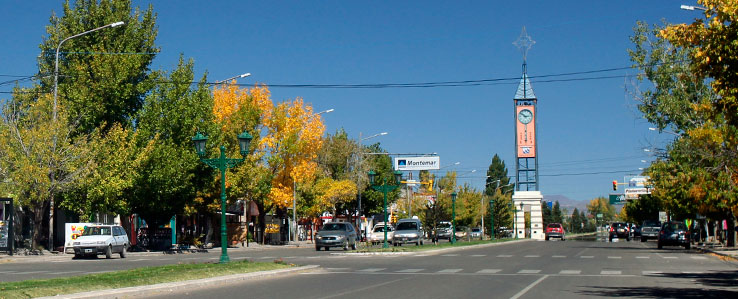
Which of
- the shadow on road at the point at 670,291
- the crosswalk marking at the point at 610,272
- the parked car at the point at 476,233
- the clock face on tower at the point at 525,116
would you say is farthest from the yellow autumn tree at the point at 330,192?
the shadow on road at the point at 670,291

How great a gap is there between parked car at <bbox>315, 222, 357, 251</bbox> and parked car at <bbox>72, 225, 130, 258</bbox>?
42.7 ft

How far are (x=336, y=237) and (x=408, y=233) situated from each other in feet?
32.6

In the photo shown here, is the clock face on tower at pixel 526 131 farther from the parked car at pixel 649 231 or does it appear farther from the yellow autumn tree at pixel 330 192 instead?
the yellow autumn tree at pixel 330 192

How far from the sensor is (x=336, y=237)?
46.7 metres

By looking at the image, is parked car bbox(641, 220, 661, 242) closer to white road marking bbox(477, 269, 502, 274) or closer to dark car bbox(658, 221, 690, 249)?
dark car bbox(658, 221, 690, 249)

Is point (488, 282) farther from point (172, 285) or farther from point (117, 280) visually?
point (117, 280)

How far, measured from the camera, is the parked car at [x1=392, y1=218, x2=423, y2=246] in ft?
181

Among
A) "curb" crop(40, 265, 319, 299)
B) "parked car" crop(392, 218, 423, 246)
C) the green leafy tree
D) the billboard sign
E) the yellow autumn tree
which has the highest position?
the green leafy tree

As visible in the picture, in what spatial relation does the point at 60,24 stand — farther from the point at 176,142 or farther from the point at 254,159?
the point at 254,159

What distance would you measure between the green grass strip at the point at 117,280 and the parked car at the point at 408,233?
31.1 metres

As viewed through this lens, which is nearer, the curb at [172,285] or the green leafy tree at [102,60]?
the curb at [172,285]

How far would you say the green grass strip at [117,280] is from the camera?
1505 cm

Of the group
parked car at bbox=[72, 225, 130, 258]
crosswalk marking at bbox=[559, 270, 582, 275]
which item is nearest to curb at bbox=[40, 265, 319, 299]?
crosswalk marking at bbox=[559, 270, 582, 275]

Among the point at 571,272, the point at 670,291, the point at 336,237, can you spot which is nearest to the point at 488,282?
the point at 670,291
